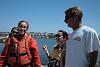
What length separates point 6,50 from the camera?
629cm

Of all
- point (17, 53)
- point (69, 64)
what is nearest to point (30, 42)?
point (17, 53)

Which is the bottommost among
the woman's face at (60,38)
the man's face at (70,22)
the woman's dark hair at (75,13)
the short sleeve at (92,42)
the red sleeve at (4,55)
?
the red sleeve at (4,55)

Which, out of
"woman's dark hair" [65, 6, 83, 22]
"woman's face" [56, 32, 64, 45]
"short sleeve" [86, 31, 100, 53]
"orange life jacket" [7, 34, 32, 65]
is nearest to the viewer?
"short sleeve" [86, 31, 100, 53]

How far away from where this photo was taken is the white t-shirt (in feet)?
12.2

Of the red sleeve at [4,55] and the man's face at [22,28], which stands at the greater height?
the man's face at [22,28]

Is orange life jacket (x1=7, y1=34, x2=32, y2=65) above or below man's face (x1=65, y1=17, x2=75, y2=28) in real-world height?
below

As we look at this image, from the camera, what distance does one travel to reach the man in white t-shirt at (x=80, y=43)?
12.2 ft

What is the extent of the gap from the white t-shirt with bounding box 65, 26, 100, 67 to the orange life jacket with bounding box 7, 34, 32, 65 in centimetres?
241

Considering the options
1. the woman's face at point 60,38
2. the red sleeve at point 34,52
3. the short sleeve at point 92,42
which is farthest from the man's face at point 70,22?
the red sleeve at point 34,52

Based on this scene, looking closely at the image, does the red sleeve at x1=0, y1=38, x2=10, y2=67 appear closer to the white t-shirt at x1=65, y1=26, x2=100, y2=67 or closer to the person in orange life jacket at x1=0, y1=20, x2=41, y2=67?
the person in orange life jacket at x1=0, y1=20, x2=41, y2=67

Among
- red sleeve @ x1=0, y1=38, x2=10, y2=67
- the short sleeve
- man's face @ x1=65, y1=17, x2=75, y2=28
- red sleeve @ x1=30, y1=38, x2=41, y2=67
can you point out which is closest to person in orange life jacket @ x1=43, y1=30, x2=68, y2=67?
red sleeve @ x1=30, y1=38, x2=41, y2=67

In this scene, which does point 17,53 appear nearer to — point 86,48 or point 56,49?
point 56,49

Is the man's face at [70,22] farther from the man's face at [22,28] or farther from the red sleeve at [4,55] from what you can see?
the red sleeve at [4,55]

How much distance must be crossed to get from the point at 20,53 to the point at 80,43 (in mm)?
2583
